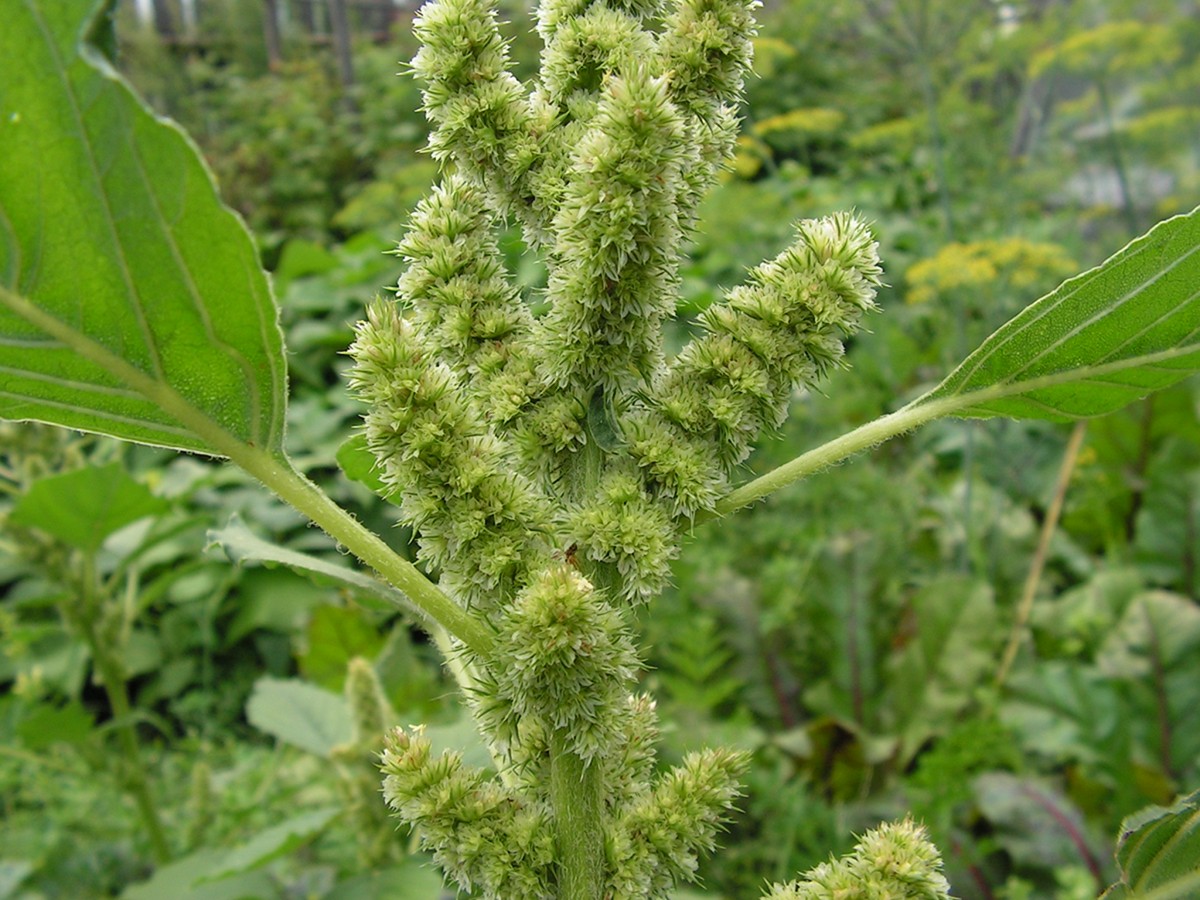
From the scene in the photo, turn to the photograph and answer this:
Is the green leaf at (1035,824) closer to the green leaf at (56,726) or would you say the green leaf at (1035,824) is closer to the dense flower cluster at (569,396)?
the dense flower cluster at (569,396)

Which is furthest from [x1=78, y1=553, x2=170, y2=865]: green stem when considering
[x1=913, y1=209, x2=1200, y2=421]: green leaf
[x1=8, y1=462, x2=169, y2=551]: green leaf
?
[x1=913, y1=209, x2=1200, y2=421]: green leaf

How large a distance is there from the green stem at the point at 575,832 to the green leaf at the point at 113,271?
37 centimetres

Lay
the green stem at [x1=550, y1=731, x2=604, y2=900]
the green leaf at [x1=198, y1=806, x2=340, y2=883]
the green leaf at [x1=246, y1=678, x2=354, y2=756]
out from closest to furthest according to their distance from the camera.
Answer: the green stem at [x1=550, y1=731, x2=604, y2=900], the green leaf at [x1=198, y1=806, x2=340, y2=883], the green leaf at [x1=246, y1=678, x2=354, y2=756]

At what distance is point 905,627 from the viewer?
3.48 metres

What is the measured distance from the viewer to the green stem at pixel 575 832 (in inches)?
33.3

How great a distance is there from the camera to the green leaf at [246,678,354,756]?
6.57ft

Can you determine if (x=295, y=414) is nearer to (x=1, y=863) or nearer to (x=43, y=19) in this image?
(x=1, y=863)

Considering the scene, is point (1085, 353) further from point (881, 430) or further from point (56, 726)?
point (56, 726)

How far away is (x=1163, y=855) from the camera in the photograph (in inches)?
34.1

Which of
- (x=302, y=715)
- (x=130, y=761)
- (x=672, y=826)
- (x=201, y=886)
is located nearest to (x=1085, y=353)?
(x=672, y=826)

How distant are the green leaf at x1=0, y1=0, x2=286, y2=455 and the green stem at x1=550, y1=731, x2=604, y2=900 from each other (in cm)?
37

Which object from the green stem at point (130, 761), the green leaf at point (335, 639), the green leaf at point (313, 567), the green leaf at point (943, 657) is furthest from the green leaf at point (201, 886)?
the green leaf at point (943, 657)

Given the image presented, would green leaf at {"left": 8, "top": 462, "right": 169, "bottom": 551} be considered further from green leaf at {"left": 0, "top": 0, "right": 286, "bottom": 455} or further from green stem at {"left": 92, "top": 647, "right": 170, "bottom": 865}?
green leaf at {"left": 0, "top": 0, "right": 286, "bottom": 455}

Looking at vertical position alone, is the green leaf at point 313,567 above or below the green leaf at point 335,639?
above
